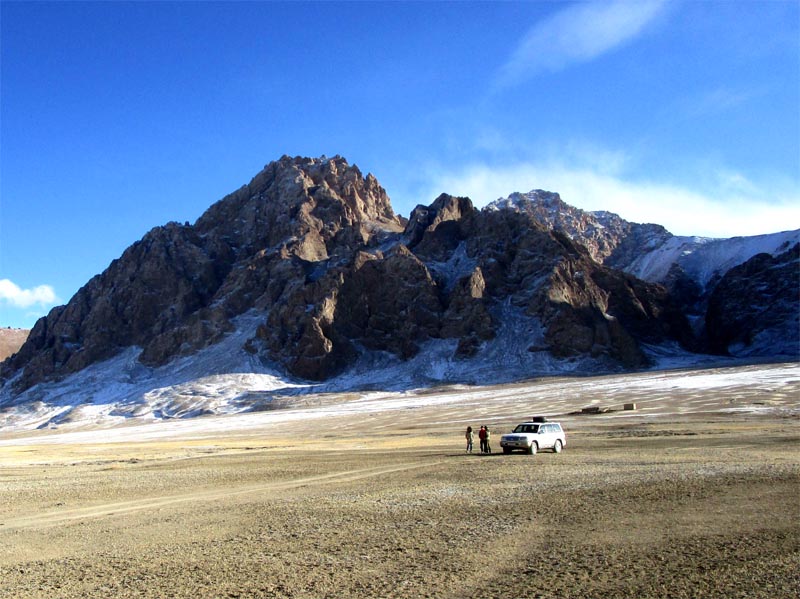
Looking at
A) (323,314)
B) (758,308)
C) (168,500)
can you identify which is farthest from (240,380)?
(758,308)

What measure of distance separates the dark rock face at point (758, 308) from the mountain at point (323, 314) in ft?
7.13

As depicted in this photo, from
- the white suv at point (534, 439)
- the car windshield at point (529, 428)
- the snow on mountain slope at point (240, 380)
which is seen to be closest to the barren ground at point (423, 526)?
the white suv at point (534, 439)

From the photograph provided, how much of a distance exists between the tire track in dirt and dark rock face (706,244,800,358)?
139558 mm

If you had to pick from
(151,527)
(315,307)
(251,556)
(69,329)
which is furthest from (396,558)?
(69,329)

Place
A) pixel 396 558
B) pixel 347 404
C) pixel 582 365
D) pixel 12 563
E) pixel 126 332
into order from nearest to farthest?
pixel 396 558
pixel 12 563
pixel 347 404
pixel 582 365
pixel 126 332

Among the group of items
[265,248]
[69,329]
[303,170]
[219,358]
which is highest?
[303,170]

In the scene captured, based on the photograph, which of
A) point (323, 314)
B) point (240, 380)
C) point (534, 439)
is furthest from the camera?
point (323, 314)

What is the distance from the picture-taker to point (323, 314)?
146 metres

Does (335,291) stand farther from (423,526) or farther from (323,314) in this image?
(423,526)

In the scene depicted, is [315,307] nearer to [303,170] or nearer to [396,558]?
[303,170]

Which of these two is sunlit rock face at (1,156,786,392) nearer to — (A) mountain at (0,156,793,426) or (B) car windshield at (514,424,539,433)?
(A) mountain at (0,156,793,426)

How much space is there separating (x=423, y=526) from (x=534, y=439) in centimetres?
1754

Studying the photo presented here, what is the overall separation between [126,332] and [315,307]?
57.6m

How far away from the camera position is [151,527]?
15.7 meters
